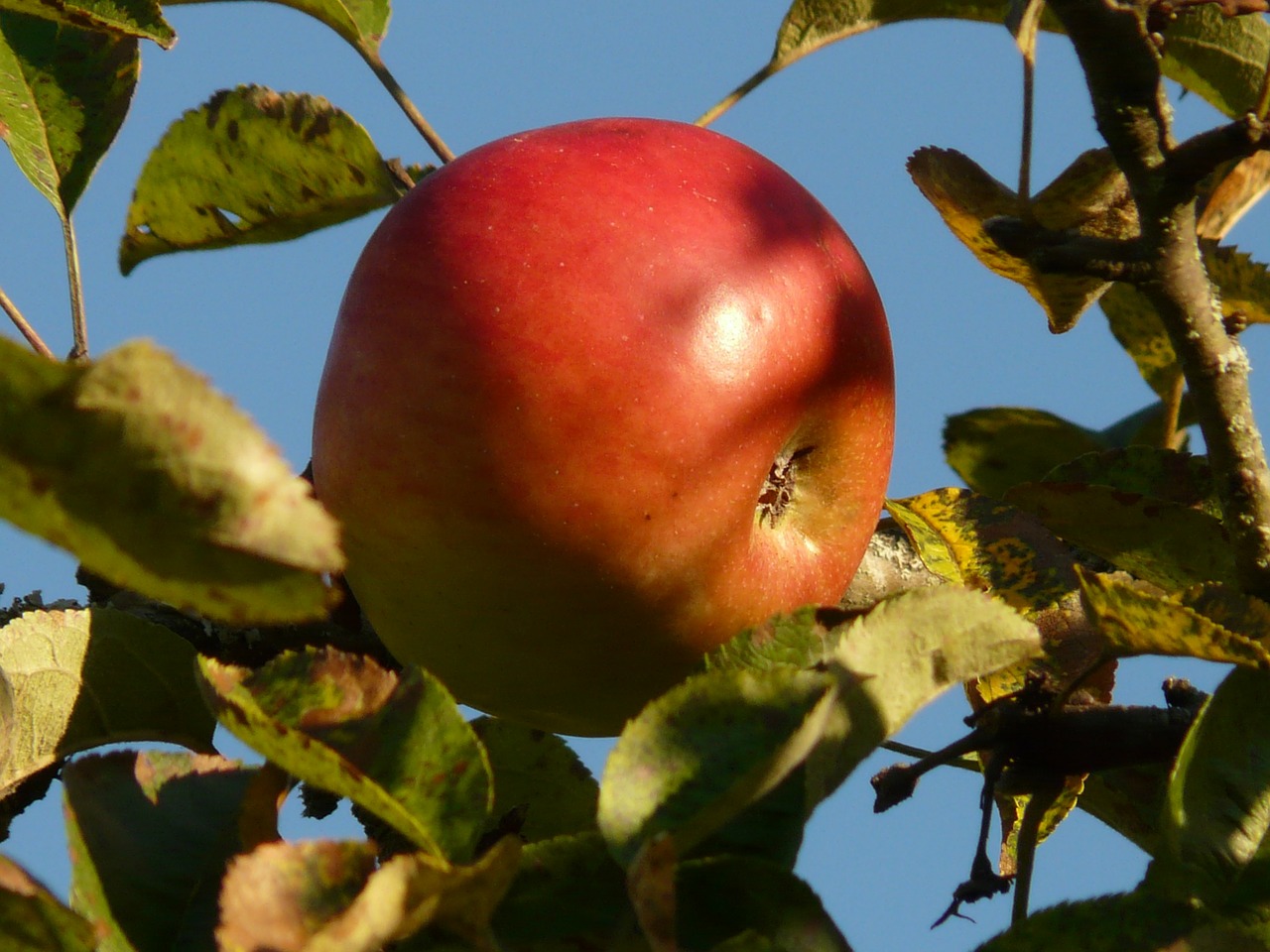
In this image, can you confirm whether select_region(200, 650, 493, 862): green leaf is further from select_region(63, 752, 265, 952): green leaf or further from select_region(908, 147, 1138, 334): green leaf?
select_region(908, 147, 1138, 334): green leaf

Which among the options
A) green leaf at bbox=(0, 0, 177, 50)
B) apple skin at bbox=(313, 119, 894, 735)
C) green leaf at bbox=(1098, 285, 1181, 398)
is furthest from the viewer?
green leaf at bbox=(1098, 285, 1181, 398)

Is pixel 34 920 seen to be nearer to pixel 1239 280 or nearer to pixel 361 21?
pixel 361 21

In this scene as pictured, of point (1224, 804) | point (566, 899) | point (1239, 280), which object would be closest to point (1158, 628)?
point (1224, 804)

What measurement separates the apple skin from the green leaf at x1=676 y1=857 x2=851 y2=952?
0.79 ft

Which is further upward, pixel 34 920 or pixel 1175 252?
pixel 1175 252

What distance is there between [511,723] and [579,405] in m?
0.33

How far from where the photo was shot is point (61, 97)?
43.1 inches

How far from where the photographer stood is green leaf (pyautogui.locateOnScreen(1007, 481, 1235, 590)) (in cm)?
92

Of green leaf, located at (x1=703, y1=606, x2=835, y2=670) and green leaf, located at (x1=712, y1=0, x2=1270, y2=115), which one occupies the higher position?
green leaf, located at (x1=712, y1=0, x2=1270, y2=115)

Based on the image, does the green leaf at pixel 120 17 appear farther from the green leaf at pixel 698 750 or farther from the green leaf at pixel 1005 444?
the green leaf at pixel 1005 444

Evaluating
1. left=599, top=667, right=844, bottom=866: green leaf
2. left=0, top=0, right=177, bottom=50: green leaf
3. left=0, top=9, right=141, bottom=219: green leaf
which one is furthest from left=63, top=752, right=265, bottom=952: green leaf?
left=0, top=9, right=141, bottom=219: green leaf

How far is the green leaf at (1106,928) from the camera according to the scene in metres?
0.58

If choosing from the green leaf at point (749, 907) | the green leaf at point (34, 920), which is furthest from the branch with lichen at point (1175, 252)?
the green leaf at point (34, 920)

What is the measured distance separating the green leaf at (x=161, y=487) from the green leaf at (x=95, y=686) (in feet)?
1.48
